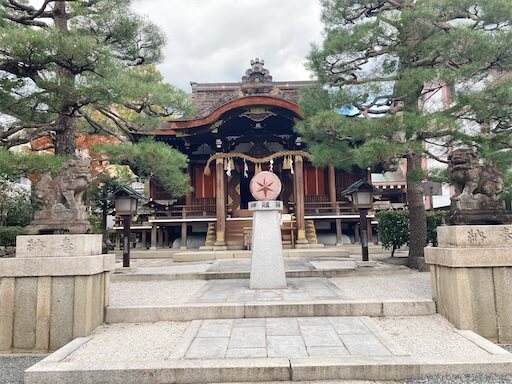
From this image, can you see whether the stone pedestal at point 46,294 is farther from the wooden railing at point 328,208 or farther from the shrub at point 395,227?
the wooden railing at point 328,208

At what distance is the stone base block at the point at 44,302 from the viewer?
14.8ft

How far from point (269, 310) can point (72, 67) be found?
5979 millimetres

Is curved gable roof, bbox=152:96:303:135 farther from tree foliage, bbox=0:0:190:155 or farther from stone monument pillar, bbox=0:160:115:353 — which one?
stone monument pillar, bbox=0:160:115:353

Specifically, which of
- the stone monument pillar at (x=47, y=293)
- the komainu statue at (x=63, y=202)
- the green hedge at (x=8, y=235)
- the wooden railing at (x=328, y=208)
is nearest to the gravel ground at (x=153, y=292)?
the stone monument pillar at (x=47, y=293)

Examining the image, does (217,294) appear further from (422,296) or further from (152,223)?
(152,223)

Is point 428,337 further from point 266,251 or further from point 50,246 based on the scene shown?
point 50,246

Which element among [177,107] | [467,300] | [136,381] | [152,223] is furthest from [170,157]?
[152,223]

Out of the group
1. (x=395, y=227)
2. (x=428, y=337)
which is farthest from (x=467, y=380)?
(x=395, y=227)

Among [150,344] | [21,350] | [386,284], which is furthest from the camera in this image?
[386,284]

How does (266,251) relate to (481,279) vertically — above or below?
above

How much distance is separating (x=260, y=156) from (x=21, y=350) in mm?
13300

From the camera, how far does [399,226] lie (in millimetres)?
10477

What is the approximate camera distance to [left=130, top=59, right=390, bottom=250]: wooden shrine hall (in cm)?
1452

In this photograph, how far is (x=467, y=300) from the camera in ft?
14.8
